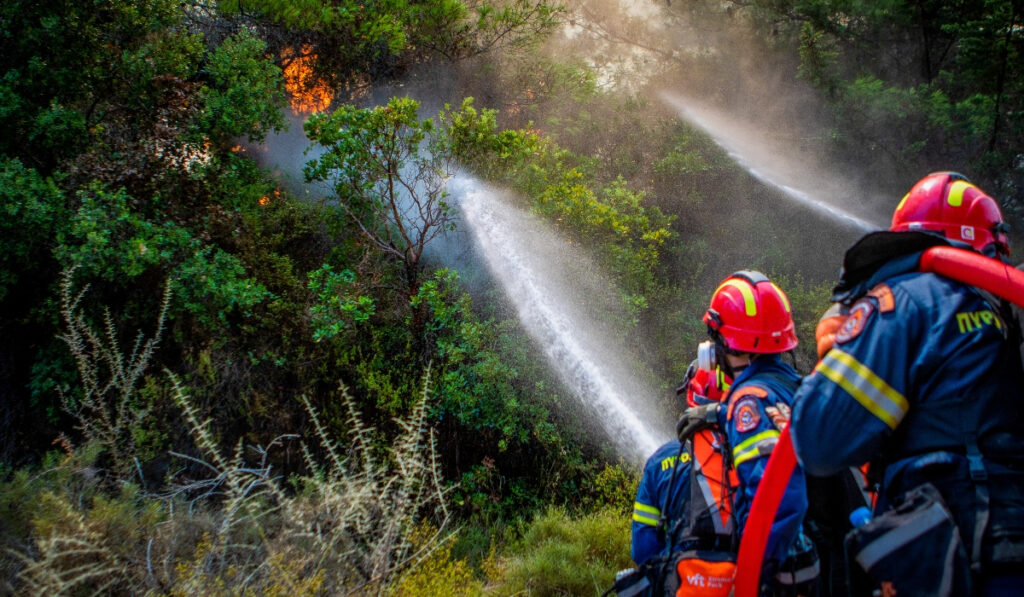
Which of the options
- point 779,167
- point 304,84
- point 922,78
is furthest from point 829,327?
point 922,78

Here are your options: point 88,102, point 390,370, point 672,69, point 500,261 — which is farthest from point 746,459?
point 672,69

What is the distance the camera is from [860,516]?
2.49m

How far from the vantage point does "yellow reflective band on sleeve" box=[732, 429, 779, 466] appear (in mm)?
2156

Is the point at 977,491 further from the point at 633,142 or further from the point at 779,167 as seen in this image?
the point at 779,167

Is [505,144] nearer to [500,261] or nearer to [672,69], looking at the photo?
[500,261]

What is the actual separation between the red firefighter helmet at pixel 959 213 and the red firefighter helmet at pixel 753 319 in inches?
26.8

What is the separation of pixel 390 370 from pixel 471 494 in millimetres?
1814

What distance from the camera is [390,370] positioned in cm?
694

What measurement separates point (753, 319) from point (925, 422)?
1044mm

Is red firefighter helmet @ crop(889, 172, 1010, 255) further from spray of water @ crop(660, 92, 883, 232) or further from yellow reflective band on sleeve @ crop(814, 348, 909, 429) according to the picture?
spray of water @ crop(660, 92, 883, 232)

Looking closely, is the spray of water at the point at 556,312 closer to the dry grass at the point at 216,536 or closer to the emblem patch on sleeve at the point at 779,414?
the dry grass at the point at 216,536

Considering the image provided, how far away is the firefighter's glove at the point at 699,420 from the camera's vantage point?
2.46 m

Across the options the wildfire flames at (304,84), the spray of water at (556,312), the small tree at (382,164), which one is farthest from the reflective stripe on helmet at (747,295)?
the wildfire flames at (304,84)

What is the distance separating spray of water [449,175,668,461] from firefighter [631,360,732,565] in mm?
3657
